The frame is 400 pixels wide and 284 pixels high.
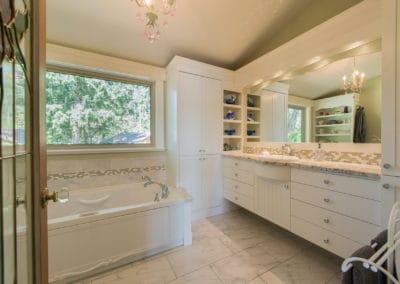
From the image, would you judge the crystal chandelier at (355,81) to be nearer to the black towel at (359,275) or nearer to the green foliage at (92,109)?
the black towel at (359,275)

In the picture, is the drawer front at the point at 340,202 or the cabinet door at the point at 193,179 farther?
the cabinet door at the point at 193,179

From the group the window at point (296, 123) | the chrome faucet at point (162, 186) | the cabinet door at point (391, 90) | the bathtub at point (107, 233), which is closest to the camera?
the cabinet door at point (391, 90)

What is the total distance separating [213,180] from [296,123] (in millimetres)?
1378

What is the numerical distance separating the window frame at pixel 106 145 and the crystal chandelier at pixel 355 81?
2.39 meters

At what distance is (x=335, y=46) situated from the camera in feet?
5.57

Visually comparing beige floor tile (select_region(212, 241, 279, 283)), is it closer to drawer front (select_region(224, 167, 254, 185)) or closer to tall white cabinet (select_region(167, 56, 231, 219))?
drawer front (select_region(224, 167, 254, 185))

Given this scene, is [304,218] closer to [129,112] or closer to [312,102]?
[312,102]

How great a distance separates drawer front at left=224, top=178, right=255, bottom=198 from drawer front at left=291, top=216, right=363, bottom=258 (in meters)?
0.63

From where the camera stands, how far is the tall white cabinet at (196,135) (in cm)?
249

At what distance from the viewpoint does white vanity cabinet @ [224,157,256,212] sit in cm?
229

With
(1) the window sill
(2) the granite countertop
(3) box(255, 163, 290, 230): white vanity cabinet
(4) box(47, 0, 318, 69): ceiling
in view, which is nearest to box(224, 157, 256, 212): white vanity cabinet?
(3) box(255, 163, 290, 230): white vanity cabinet

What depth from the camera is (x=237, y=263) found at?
5.51 feet

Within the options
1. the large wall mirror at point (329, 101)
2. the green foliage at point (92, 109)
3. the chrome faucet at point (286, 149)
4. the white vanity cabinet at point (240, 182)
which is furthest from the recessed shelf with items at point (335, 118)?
the green foliage at point (92, 109)

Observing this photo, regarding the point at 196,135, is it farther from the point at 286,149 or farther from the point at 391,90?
the point at 391,90
